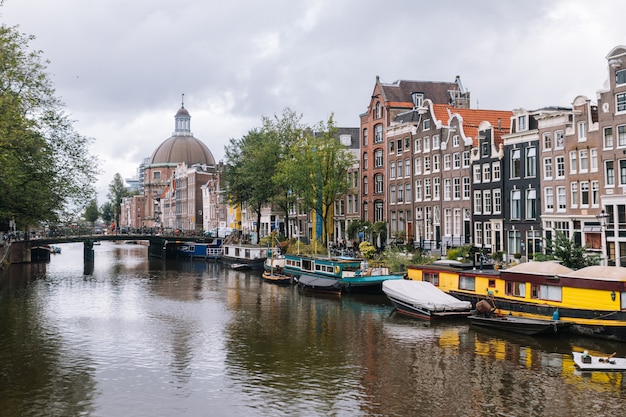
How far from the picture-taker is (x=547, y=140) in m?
51.5

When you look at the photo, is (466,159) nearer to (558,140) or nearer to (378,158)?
(558,140)

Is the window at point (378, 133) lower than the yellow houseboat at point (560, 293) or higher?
higher

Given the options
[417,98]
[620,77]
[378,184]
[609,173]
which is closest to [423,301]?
[609,173]

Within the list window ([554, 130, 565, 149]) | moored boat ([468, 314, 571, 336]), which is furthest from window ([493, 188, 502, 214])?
moored boat ([468, 314, 571, 336])

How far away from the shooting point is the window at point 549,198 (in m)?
51.0

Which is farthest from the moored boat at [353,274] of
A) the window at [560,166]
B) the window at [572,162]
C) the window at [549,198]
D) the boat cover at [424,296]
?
the window at [572,162]

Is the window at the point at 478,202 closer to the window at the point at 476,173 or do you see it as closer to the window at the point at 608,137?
the window at the point at 476,173

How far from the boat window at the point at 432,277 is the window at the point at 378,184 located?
31.8 m

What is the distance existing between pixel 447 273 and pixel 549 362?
14.9 metres

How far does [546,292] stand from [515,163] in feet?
71.6

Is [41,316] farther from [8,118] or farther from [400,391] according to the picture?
[400,391]

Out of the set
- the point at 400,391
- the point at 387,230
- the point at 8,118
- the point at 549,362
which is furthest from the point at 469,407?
the point at 387,230

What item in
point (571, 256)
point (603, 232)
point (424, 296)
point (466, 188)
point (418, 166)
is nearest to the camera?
point (424, 296)

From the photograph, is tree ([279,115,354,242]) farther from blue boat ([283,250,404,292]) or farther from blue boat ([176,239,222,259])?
blue boat ([176,239,222,259])
